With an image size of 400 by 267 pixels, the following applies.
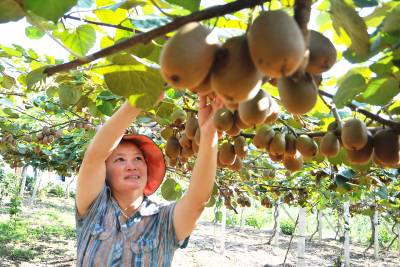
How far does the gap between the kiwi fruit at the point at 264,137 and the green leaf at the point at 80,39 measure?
76cm

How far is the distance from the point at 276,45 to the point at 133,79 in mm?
560

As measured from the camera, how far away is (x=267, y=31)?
0.56 metres

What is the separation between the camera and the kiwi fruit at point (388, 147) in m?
1.04

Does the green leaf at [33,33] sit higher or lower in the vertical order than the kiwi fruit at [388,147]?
higher

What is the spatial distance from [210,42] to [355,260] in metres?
14.4

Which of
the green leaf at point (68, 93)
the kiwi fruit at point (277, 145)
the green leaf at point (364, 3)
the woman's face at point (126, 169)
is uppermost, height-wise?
the green leaf at point (68, 93)

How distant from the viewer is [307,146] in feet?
4.92

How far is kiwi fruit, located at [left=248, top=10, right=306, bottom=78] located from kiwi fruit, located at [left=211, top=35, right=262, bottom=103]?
3 cm

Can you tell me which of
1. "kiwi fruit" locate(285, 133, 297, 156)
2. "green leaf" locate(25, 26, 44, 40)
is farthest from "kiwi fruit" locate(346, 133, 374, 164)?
"green leaf" locate(25, 26, 44, 40)

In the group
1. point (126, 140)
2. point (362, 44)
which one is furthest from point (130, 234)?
point (362, 44)

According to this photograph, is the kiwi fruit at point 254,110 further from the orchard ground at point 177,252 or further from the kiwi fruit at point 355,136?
the orchard ground at point 177,252

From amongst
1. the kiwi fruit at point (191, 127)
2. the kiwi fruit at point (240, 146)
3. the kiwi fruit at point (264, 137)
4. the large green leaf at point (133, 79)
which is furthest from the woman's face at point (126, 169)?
the large green leaf at point (133, 79)

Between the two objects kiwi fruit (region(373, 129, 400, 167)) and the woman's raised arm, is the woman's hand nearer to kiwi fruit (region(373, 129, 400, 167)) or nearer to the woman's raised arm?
the woman's raised arm

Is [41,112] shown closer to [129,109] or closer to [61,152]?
[61,152]
